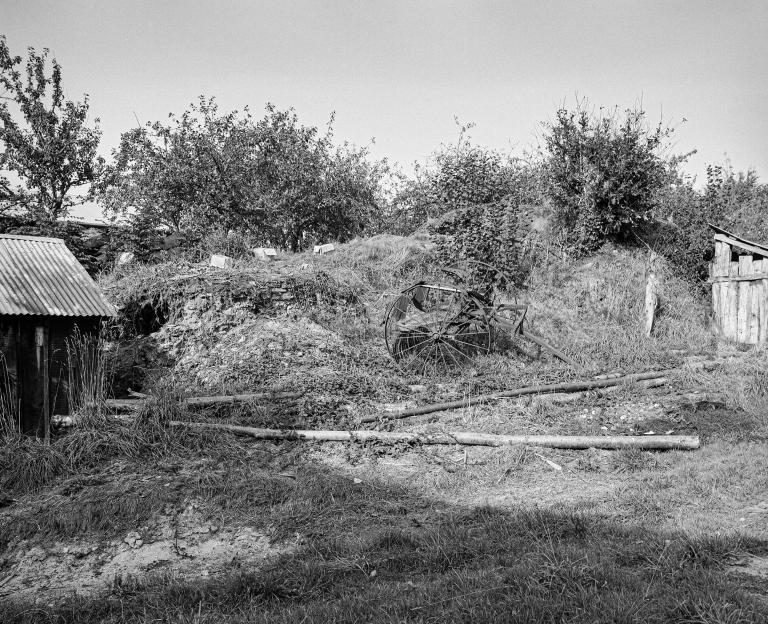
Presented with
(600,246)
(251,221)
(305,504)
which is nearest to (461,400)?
(305,504)

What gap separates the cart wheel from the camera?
1241 cm

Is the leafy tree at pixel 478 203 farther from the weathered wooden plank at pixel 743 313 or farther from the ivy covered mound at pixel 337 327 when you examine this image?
the weathered wooden plank at pixel 743 313

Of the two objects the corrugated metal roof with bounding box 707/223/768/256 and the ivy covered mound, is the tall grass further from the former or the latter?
the corrugated metal roof with bounding box 707/223/768/256

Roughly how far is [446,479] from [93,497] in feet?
12.4

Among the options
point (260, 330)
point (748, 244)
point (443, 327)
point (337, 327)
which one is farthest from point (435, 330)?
point (748, 244)

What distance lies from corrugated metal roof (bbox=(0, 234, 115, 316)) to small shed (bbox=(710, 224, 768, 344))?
13.1 metres

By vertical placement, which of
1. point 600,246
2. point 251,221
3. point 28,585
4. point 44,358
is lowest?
point 28,585

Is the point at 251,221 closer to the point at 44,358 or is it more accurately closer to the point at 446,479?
the point at 44,358

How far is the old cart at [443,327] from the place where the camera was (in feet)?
40.7

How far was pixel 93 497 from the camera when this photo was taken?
21.5 feet

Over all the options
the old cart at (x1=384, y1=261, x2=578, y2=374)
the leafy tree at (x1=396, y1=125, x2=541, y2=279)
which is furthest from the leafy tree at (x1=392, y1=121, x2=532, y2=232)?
the old cart at (x1=384, y1=261, x2=578, y2=374)

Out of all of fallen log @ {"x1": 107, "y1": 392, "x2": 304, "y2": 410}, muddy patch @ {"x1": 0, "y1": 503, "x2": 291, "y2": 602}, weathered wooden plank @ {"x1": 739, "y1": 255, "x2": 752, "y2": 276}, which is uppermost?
weathered wooden plank @ {"x1": 739, "y1": 255, "x2": 752, "y2": 276}

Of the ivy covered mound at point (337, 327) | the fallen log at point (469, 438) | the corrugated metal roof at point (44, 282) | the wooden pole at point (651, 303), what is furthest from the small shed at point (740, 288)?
the corrugated metal roof at point (44, 282)

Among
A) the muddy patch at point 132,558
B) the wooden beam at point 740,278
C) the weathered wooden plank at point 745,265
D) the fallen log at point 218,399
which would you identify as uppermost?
the weathered wooden plank at point 745,265
